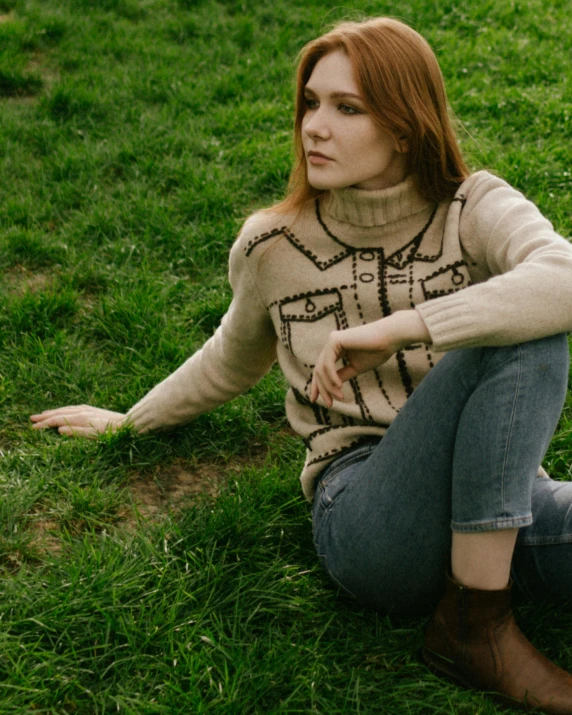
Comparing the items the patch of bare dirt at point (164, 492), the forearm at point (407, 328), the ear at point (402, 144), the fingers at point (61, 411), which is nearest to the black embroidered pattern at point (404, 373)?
the forearm at point (407, 328)

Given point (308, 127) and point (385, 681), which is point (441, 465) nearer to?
point (385, 681)

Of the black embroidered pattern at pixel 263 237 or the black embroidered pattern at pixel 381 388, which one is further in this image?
the black embroidered pattern at pixel 263 237

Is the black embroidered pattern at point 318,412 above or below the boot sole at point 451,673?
above

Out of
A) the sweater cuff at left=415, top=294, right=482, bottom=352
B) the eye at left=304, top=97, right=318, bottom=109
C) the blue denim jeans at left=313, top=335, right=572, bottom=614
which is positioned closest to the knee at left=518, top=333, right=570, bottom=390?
the blue denim jeans at left=313, top=335, right=572, bottom=614

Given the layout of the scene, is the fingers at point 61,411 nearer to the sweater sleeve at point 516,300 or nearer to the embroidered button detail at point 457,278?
the embroidered button detail at point 457,278

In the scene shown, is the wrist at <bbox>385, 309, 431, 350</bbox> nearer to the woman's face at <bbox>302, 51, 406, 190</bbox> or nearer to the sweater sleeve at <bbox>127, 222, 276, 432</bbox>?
the woman's face at <bbox>302, 51, 406, 190</bbox>

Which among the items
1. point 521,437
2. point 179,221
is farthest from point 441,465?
point 179,221

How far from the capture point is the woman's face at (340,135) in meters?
2.26

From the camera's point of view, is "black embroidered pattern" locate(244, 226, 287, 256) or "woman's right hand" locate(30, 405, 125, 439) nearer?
"black embroidered pattern" locate(244, 226, 287, 256)

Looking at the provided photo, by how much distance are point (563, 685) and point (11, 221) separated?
3308mm

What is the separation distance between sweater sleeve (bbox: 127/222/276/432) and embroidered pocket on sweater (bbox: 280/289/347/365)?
0.37ft

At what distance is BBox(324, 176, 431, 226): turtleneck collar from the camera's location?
90.5 inches

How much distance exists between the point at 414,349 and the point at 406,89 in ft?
2.13

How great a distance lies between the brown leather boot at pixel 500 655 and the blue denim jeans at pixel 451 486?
0.39 ft
